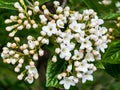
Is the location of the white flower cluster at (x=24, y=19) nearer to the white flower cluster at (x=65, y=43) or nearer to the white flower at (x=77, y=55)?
the white flower cluster at (x=65, y=43)

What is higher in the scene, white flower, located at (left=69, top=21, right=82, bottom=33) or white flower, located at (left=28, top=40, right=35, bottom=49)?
white flower, located at (left=69, top=21, right=82, bottom=33)

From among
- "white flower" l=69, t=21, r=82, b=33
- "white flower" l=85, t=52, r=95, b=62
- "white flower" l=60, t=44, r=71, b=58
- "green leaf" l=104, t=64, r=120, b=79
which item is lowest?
"green leaf" l=104, t=64, r=120, b=79

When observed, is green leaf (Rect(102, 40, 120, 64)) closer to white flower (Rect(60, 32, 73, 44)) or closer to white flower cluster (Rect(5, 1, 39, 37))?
white flower (Rect(60, 32, 73, 44))

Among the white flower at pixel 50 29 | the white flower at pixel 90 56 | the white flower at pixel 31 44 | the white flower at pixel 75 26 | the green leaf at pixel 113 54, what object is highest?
the white flower at pixel 50 29

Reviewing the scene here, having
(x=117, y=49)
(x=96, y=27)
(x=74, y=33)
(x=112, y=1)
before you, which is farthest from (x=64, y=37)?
(x=112, y=1)

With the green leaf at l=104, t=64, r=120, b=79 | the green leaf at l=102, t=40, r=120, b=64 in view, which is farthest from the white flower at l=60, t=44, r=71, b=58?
the green leaf at l=104, t=64, r=120, b=79

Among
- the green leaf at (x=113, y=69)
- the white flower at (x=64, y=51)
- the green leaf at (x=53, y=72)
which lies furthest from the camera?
the green leaf at (x=113, y=69)

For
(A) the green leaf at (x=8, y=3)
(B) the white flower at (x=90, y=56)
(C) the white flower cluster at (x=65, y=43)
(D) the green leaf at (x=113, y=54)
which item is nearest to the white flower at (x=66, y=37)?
(C) the white flower cluster at (x=65, y=43)
